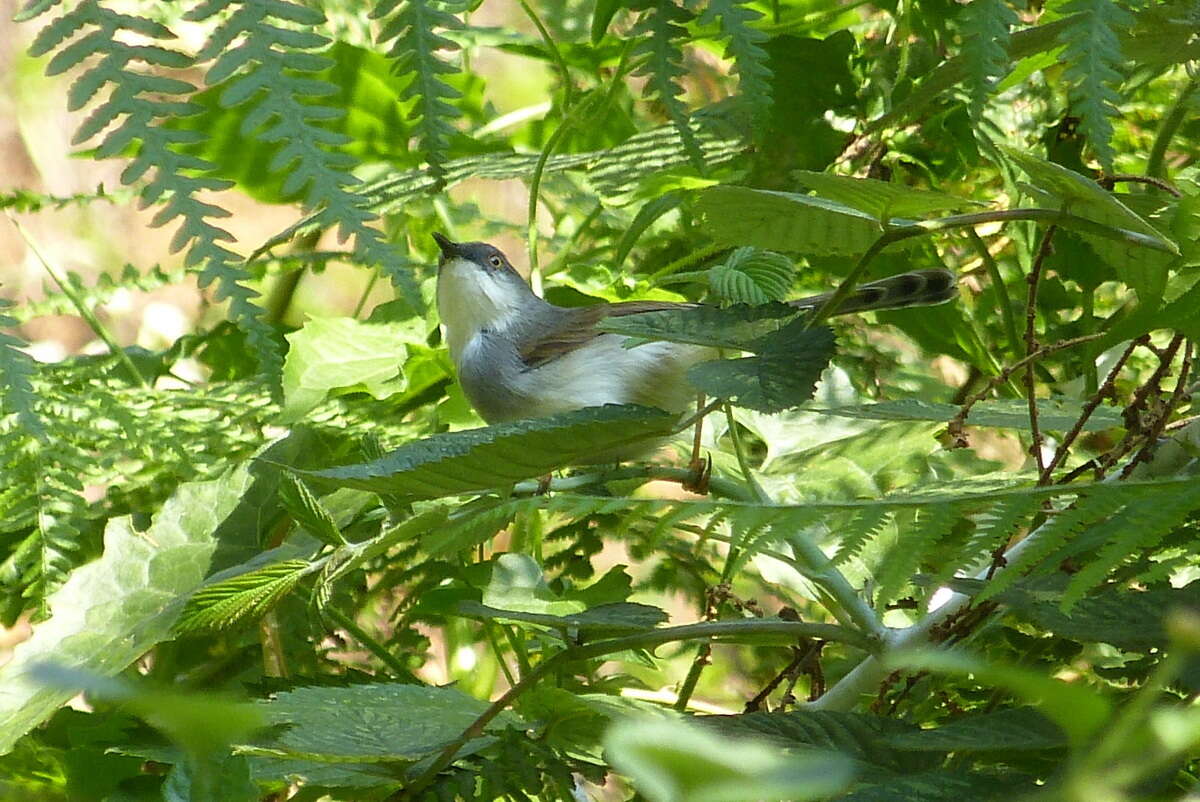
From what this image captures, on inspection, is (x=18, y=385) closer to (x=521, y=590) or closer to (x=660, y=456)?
(x=521, y=590)

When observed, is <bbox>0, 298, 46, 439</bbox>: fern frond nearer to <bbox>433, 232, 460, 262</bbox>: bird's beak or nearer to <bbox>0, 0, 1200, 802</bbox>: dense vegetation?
<bbox>0, 0, 1200, 802</bbox>: dense vegetation

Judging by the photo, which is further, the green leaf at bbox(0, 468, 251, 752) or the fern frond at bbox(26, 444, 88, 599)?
the fern frond at bbox(26, 444, 88, 599)

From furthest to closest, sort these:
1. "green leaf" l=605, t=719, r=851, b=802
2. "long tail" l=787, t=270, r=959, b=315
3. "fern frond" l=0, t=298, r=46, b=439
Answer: "long tail" l=787, t=270, r=959, b=315 → "fern frond" l=0, t=298, r=46, b=439 → "green leaf" l=605, t=719, r=851, b=802

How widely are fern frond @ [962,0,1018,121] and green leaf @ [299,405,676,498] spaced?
1.07 ft

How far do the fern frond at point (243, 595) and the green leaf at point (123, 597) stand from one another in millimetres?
87

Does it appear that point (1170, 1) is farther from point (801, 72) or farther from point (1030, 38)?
point (801, 72)

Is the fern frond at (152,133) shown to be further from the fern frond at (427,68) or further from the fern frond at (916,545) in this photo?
the fern frond at (916,545)

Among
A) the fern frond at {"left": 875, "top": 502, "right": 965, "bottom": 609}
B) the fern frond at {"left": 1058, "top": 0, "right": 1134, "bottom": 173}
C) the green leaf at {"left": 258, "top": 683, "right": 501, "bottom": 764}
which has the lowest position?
the green leaf at {"left": 258, "top": 683, "right": 501, "bottom": 764}

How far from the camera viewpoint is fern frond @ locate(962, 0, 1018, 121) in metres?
0.89

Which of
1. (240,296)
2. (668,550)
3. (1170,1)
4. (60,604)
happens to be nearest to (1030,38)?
(1170,1)

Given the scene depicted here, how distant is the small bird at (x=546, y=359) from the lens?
1804 mm

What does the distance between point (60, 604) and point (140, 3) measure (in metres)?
0.82

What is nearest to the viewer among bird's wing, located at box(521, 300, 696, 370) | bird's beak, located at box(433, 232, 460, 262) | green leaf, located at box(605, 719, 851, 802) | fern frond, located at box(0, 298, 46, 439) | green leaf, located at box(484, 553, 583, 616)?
green leaf, located at box(605, 719, 851, 802)

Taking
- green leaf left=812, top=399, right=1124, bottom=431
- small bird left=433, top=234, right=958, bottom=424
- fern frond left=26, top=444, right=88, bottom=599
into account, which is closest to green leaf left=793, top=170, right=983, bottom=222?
green leaf left=812, top=399, right=1124, bottom=431
